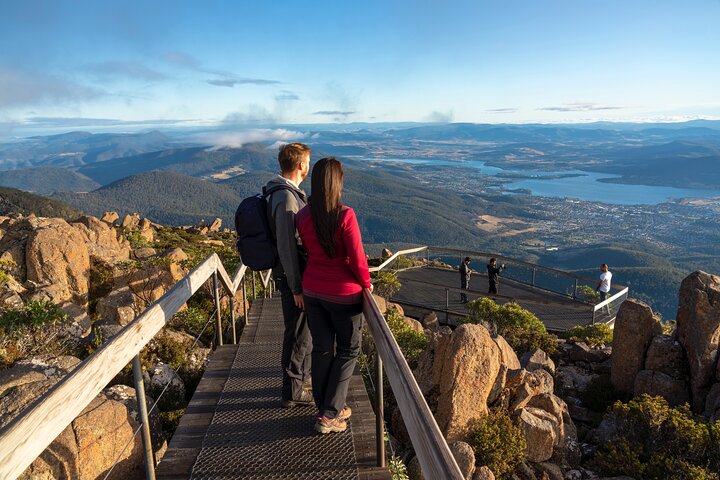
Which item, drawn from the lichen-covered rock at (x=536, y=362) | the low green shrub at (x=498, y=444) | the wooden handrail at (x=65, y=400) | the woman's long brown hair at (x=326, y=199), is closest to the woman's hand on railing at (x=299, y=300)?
the woman's long brown hair at (x=326, y=199)

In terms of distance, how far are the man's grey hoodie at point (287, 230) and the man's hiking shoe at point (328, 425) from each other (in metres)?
0.98

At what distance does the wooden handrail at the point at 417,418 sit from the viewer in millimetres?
1691

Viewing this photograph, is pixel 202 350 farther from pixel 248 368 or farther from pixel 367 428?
pixel 367 428

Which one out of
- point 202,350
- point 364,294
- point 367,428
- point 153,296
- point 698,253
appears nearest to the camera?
point 364,294

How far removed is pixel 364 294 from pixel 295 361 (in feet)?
3.28

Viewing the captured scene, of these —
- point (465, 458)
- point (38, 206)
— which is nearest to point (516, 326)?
point (465, 458)

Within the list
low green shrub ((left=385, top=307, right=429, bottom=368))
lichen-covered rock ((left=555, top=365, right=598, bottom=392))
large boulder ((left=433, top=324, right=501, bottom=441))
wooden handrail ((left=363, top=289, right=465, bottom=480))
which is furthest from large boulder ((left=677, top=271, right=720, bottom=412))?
wooden handrail ((left=363, top=289, right=465, bottom=480))

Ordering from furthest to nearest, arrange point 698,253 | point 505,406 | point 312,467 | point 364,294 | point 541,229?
point 541,229
point 698,253
point 505,406
point 364,294
point 312,467

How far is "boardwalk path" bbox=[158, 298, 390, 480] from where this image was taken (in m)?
3.15

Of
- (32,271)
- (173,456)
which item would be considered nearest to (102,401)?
(173,456)

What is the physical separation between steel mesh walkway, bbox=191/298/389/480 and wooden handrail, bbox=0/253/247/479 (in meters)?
1.03

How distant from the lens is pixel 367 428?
3.67m

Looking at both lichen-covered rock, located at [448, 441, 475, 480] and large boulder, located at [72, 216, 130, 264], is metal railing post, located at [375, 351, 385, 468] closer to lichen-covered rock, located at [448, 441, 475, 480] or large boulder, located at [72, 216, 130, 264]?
lichen-covered rock, located at [448, 441, 475, 480]

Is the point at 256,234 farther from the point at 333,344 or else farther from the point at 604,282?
the point at 604,282
